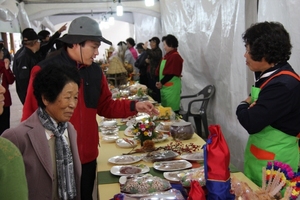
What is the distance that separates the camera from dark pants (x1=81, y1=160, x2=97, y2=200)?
2.15 metres

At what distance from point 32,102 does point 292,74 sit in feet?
4.60

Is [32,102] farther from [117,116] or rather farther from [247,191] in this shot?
[247,191]

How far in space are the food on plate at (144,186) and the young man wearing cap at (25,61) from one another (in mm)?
2962

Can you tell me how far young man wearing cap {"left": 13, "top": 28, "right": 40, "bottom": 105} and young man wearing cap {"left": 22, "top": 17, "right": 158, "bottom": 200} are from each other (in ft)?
7.63

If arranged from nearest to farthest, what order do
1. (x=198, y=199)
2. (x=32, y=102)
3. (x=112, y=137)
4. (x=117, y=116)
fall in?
(x=198, y=199), (x=32, y=102), (x=117, y=116), (x=112, y=137)

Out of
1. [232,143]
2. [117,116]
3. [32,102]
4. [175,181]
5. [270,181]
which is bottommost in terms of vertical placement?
[232,143]

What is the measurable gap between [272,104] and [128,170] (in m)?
0.90

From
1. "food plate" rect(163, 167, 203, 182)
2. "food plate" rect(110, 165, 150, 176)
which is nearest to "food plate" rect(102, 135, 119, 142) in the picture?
"food plate" rect(110, 165, 150, 176)

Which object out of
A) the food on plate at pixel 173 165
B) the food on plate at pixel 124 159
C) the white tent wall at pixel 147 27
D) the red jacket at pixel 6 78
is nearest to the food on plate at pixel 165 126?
the food on plate at pixel 124 159

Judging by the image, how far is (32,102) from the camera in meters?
1.86

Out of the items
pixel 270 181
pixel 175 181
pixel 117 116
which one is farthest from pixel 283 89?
pixel 117 116

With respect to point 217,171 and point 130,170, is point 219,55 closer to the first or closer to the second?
point 130,170

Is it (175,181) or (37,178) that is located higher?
(37,178)

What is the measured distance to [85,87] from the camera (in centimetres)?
204
